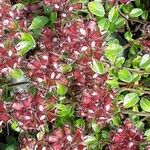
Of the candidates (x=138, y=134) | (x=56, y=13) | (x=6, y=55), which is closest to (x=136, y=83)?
(x=138, y=134)

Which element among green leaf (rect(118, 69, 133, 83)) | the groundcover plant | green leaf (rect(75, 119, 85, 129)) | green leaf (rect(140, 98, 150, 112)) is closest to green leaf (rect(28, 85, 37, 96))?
the groundcover plant

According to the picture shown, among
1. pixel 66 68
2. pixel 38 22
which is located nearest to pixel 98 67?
pixel 66 68

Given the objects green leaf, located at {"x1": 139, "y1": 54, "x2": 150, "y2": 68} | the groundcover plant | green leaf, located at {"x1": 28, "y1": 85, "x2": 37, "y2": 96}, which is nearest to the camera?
the groundcover plant

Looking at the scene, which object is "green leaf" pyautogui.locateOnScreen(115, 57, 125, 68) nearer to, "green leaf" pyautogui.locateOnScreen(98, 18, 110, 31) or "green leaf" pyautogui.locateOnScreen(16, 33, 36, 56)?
"green leaf" pyautogui.locateOnScreen(98, 18, 110, 31)

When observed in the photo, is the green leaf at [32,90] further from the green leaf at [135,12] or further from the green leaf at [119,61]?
the green leaf at [135,12]

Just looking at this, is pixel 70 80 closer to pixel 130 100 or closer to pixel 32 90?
pixel 32 90

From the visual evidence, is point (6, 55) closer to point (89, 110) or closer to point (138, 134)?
point (89, 110)

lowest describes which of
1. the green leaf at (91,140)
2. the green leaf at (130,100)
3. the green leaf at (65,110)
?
the green leaf at (91,140)

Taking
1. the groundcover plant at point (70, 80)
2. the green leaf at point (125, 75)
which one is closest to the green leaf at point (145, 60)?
the groundcover plant at point (70, 80)
